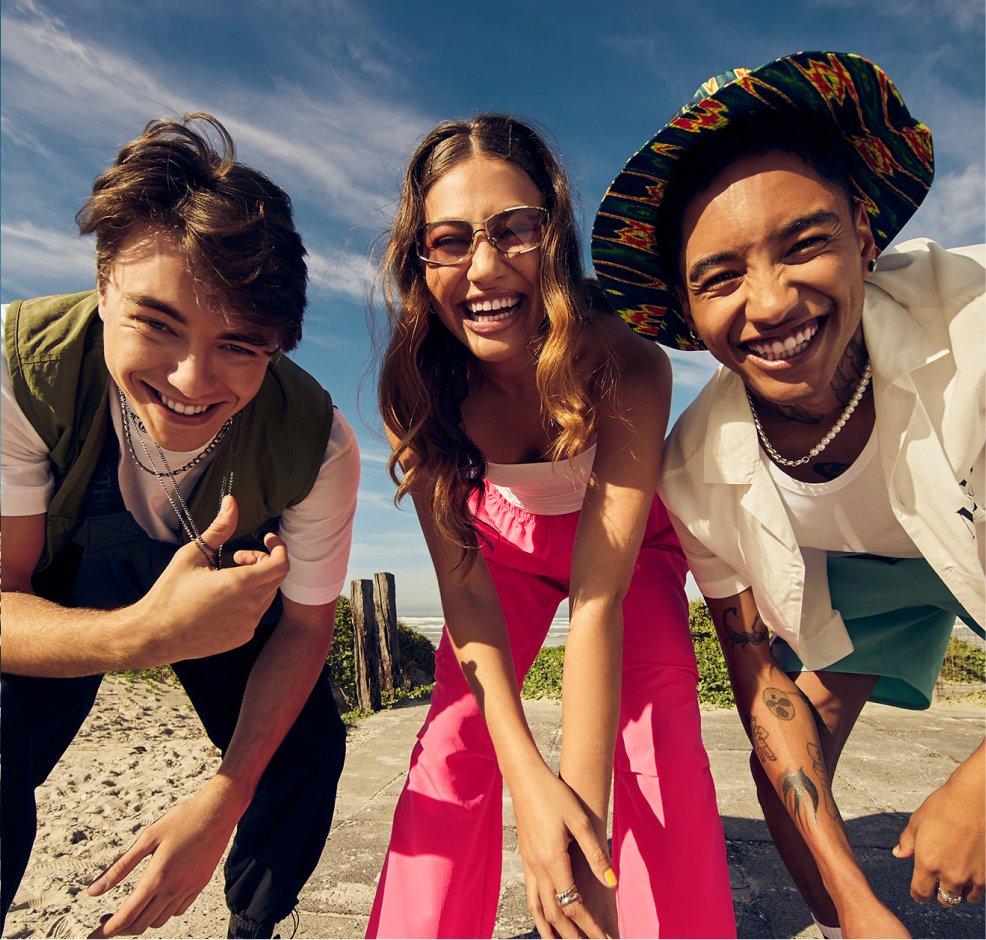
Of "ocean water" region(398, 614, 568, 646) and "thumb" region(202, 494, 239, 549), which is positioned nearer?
"thumb" region(202, 494, 239, 549)

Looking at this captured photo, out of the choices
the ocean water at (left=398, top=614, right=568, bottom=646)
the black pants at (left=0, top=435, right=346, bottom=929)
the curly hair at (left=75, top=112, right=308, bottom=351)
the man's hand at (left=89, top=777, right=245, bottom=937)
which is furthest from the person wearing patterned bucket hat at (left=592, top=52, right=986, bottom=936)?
the ocean water at (left=398, top=614, right=568, bottom=646)

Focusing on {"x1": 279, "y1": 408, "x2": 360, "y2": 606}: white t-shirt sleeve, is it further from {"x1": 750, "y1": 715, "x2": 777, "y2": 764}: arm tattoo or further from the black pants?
{"x1": 750, "y1": 715, "x2": 777, "y2": 764}: arm tattoo

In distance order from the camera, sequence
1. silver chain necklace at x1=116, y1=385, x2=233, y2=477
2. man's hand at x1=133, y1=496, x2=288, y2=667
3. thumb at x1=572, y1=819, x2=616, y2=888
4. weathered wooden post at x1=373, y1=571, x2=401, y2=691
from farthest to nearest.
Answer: weathered wooden post at x1=373, y1=571, x2=401, y2=691, silver chain necklace at x1=116, y1=385, x2=233, y2=477, man's hand at x1=133, y1=496, x2=288, y2=667, thumb at x1=572, y1=819, x2=616, y2=888

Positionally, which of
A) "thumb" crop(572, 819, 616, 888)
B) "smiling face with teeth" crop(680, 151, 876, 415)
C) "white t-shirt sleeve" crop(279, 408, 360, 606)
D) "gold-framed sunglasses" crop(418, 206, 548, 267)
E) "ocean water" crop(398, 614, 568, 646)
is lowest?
"thumb" crop(572, 819, 616, 888)

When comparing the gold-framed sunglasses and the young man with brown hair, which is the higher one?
the gold-framed sunglasses

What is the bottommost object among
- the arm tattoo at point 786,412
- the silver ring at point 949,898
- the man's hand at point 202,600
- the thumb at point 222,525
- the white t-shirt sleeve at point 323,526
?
the silver ring at point 949,898

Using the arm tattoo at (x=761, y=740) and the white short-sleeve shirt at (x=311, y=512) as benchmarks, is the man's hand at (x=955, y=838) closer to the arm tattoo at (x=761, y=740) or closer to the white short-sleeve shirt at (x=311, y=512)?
the arm tattoo at (x=761, y=740)

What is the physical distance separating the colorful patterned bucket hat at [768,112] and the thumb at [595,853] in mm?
1521

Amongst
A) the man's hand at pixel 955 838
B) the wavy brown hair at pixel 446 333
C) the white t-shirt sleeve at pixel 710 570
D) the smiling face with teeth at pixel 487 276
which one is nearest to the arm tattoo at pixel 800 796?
the man's hand at pixel 955 838

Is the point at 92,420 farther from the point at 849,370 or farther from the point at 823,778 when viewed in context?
the point at 823,778

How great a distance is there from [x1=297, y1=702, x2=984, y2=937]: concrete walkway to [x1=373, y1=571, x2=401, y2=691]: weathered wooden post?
1.61 m

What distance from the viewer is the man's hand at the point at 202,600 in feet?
6.07

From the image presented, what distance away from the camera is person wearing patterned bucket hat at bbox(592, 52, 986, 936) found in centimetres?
189

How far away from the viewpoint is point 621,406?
2275 millimetres
